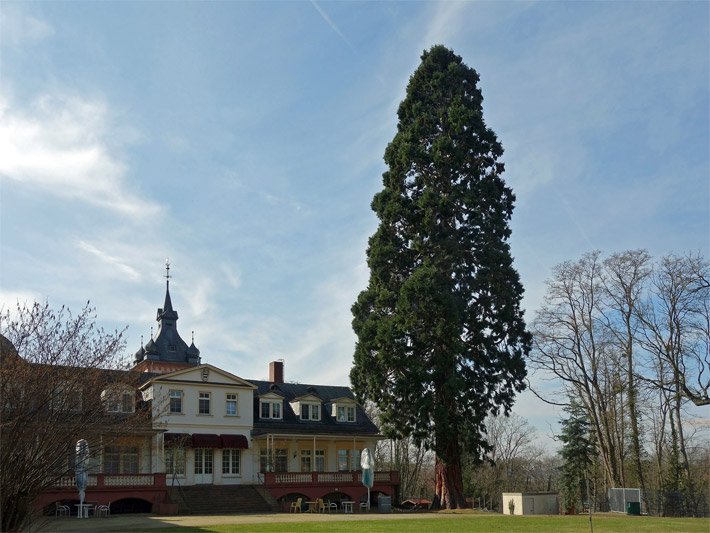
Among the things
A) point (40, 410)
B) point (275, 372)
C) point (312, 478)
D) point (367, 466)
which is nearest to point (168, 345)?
point (275, 372)

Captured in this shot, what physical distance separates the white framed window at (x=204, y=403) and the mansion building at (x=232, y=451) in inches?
2.2

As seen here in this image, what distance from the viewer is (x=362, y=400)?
121 feet

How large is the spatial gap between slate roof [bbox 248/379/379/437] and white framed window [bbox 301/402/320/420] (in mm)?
296

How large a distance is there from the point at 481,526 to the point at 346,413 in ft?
78.2

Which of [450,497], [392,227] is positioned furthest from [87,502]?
[392,227]

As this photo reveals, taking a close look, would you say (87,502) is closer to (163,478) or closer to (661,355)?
(163,478)

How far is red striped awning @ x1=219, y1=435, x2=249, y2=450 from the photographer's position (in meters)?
42.2

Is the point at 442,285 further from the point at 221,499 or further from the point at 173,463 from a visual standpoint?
the point at 173,463

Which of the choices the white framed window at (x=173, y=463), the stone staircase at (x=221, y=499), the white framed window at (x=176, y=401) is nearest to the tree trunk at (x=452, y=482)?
the stone staircase at (x=221, y=499)

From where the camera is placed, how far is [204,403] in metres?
42.9

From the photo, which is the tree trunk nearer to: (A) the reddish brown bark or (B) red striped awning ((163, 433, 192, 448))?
(A) the reddish brown bark

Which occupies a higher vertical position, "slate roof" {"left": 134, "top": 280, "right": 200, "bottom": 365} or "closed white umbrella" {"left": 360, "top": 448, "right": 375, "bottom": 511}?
"slate roof" {"left": 134, "top": 280, "right": 200, "bottom": 365}

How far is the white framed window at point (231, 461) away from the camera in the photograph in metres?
42.9

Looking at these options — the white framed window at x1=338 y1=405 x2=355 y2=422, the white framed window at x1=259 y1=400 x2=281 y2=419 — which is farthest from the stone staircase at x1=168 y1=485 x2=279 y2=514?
the white framed window at x1=338 y1=405 x2=355 y2=422
